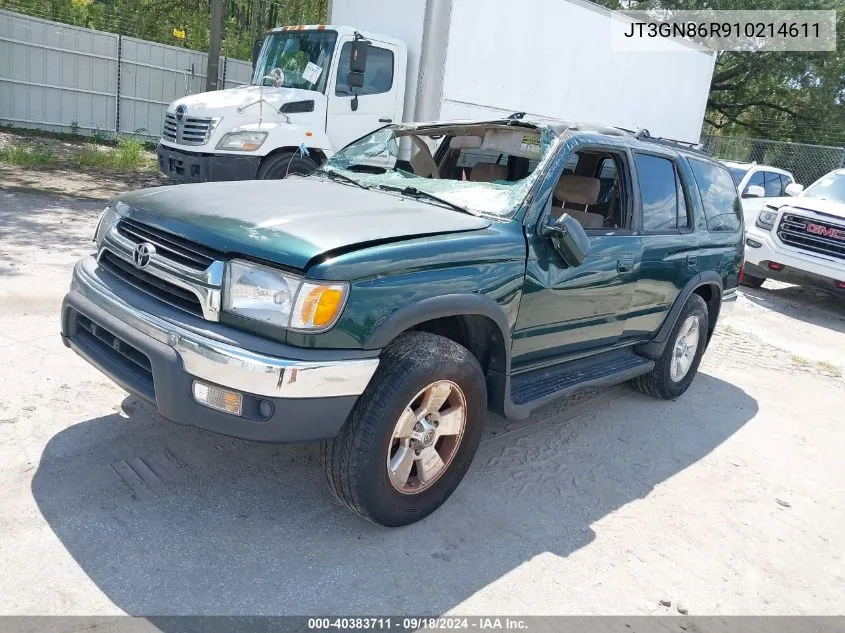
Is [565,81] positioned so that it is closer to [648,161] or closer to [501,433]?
[648,161]

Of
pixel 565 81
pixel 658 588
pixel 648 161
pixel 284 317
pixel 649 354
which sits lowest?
pixel 658 588

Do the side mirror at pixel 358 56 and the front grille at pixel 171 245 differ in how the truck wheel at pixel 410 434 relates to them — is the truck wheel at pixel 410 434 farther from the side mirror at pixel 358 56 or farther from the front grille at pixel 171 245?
the side mirror at pixel 358 56

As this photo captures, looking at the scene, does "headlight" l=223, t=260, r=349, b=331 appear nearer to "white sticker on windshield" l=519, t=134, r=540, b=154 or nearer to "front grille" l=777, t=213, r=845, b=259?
"white sticker on windshield" l=519, t=134, r=540, b=154

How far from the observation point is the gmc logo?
909 cm

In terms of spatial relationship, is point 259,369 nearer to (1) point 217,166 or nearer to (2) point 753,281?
(1) point 217,166

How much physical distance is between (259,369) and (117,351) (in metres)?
0.83

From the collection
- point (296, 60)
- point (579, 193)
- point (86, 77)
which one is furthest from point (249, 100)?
point (86, 77)

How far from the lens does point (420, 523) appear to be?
3264mm

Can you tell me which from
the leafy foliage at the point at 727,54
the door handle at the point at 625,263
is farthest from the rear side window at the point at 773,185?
the leafy foliage at the point at 727,54

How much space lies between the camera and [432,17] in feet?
30.5

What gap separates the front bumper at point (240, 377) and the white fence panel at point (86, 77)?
583 inches

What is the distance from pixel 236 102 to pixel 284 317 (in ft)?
25.1

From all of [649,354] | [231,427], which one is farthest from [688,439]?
[231,427]

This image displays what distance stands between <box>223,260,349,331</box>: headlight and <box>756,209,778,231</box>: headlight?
888 centimetres
